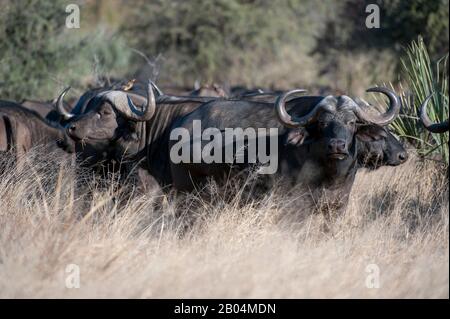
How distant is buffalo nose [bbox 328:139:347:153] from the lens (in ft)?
23.0

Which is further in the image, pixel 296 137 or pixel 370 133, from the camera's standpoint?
pixel 370 133

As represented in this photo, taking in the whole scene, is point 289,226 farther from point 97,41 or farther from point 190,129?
point 97,41

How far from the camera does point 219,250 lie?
627cm

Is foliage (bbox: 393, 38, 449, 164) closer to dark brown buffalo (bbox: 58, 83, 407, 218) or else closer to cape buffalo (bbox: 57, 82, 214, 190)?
dark brown buffalo (bbox: 58, 83, 407, 218)

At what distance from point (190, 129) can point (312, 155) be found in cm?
128

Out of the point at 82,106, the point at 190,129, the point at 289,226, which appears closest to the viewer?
the point at 289,226

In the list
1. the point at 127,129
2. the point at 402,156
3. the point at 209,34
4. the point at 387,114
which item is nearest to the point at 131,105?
the point at 127,129

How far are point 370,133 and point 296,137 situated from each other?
0.72 m

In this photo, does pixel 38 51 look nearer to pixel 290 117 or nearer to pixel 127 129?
pixel 127 129

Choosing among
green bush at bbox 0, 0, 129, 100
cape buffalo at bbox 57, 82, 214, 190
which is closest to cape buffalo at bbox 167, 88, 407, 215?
cape buffalo at bbox 57, 82, 214, 190

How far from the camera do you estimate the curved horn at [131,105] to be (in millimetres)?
8766

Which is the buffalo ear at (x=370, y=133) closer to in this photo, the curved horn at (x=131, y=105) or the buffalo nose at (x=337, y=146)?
the buffalo nose at (x=337, y=146)

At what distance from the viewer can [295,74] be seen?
95.5 feet
